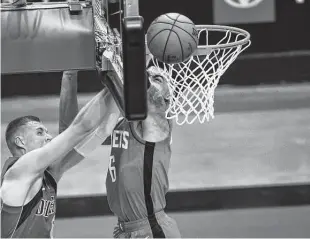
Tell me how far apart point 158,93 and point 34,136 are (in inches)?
30.6

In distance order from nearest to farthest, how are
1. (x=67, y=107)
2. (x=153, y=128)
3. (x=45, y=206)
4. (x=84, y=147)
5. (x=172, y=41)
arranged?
1. (x=172, y=41)
2. (x=45, y=206)
3. (x=84, y=147)
4. (x=67, y=107)
5. (x=153, y=128)

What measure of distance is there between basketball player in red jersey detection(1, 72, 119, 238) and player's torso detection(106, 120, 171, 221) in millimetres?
261

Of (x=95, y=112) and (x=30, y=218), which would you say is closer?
(x=95, y=112)

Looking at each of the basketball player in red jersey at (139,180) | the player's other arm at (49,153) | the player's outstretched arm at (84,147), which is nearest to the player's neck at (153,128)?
the basketball player in red jersey at (139,180)

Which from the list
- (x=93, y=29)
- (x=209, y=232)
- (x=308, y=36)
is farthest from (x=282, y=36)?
(x=93, y=29)

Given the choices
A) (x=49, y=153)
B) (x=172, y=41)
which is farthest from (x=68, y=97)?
(x=172, y=41)

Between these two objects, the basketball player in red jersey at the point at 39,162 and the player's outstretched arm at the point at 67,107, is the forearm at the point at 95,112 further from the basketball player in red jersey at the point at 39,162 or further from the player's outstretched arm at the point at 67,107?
the player's outstretched arm at the point at 67,107

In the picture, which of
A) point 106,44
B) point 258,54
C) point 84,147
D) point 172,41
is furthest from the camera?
point 258,54

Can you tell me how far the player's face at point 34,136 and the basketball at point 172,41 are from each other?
2.26 ft

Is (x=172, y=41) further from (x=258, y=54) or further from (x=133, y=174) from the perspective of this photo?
(x=258, y=54)

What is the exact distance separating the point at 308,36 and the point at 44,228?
577cm

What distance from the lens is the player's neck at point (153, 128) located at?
14.0ft

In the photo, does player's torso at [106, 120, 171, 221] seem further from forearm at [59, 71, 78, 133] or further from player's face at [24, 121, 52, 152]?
player's face at [24, 121, 52, 152]

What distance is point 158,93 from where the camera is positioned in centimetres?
434
